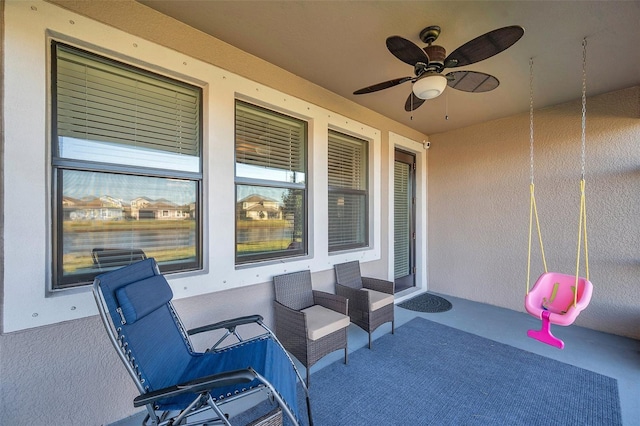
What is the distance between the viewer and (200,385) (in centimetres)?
123

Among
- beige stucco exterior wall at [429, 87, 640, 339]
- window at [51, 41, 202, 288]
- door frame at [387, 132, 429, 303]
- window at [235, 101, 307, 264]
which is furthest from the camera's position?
door frame at [387, 132, 429, 303]

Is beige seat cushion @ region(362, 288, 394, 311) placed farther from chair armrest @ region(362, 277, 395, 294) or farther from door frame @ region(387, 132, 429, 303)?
door frame @ region(387, 132, 429, 303)

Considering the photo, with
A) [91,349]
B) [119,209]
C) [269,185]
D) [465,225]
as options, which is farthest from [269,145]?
[465,225]

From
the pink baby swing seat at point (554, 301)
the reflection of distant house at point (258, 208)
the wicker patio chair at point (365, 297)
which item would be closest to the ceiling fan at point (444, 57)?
the reflection of distant house at point (258, 208)

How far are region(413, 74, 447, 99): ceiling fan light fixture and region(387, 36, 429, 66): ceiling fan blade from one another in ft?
0.39

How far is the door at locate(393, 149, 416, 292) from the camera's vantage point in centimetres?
445

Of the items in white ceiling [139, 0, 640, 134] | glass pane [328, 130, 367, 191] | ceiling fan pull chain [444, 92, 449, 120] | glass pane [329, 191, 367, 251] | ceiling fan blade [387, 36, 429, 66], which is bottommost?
glass pane [329, 191, 367, 251]

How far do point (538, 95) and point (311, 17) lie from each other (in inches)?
121

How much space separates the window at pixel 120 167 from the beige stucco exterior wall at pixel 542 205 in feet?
13.6

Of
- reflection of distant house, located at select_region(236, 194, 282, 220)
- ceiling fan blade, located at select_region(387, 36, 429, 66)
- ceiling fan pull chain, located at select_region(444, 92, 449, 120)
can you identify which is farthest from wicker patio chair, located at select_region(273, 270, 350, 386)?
ceiling fan pull chain, located at select_region(444, 92, 449, 120)

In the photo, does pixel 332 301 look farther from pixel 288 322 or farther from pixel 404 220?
pixel 404 220

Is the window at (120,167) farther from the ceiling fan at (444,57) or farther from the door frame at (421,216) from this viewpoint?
the door frame at (421,216)

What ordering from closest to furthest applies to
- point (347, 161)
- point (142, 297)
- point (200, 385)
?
point (200, 385), point (142, 297), point (347, 161)

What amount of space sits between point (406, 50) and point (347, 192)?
204cm
